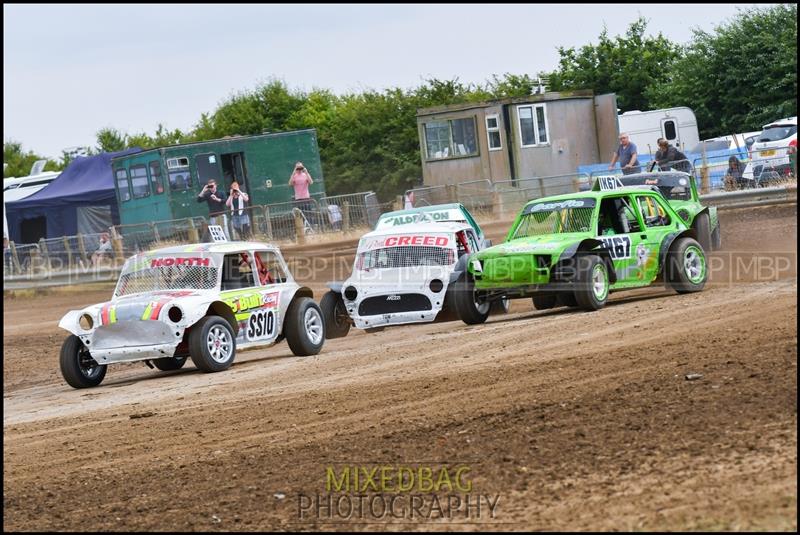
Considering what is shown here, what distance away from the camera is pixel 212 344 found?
14117 millimetres

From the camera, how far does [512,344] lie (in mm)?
13188

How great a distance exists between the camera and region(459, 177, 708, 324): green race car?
15461 mm

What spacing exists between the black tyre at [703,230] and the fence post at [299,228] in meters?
12.9

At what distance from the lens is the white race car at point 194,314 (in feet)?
45.8

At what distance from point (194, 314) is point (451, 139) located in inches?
835

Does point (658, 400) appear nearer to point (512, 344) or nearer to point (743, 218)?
point (512, 344)

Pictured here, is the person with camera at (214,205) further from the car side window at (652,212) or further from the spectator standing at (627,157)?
the car side window at (652,212)

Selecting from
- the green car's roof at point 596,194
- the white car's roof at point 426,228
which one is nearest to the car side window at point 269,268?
the white car's roof at point 426,228

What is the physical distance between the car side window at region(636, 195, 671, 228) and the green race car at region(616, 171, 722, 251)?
0.96 metres

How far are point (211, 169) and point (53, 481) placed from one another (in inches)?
997

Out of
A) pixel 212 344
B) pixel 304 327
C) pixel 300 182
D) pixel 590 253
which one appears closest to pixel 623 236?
pixel 590 253

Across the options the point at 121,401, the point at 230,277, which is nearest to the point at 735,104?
the point at 230,277

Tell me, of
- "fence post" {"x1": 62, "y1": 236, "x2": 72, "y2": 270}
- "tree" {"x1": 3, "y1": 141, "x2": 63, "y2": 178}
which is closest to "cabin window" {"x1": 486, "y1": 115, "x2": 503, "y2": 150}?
"fence post" {"x1": 62, "y1": 236, "x2": 72, "y2": 270}

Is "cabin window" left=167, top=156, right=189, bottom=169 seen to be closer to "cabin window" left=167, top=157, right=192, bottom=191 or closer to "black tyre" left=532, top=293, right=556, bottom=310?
"cabin window" left=167, top=157, right=192, bottom=191
